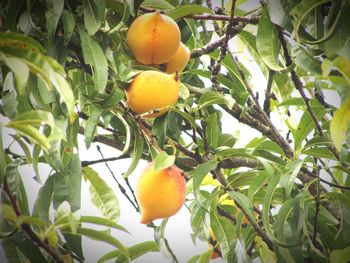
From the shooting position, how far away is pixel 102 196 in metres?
1.14

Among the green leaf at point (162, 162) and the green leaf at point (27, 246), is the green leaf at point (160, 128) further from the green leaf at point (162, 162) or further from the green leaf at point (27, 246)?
the green leaf at point (27, 246)

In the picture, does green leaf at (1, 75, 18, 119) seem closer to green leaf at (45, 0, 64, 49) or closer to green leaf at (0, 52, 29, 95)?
green leaf at (45, 0, 64, 49)

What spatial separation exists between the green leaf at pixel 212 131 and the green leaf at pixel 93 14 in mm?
392

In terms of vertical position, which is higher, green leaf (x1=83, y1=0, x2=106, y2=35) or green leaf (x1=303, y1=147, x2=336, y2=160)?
green leaf (x1=83, y1=0, x2=106, y2=35)

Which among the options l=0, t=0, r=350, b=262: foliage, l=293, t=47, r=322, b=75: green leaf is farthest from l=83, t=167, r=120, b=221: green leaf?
l=293, t=47, r=322, b=75: green leaf

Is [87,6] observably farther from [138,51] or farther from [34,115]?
[34,115]

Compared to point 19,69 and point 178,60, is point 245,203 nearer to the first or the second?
point 178,60

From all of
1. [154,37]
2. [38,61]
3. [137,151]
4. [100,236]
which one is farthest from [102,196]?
[38,61]

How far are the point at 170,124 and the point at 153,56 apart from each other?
207 mm

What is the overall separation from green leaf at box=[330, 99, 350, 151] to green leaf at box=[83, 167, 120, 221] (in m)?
0.45

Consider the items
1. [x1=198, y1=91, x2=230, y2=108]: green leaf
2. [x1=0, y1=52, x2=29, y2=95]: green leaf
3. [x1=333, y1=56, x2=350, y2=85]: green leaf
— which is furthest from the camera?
[x1=198, y1=91, x2=230, y2=108]: green leaf

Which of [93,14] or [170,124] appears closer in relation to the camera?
[93,14]

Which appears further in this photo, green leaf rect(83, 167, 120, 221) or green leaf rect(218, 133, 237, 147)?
green leaf rect(218, 133, 237, 147)

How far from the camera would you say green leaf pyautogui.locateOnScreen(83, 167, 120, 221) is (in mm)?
1113
